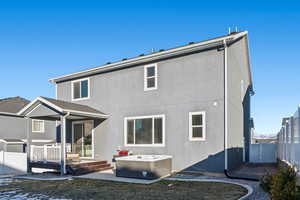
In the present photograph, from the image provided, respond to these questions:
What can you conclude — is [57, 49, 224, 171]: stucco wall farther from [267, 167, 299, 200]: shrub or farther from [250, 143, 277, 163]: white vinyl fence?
[250, 143, 277, 163]: white vinyl fence

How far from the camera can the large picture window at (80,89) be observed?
1441 centimetres

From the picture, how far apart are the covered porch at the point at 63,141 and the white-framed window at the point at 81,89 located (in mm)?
1416

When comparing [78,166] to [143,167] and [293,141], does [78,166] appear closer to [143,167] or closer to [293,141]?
[143,167]

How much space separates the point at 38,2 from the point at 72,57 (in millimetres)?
8219

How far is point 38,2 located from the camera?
12.8 meters

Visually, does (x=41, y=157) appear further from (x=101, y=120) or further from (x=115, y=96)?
(x=115, y=96)

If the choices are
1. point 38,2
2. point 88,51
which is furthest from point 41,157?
point 88,51

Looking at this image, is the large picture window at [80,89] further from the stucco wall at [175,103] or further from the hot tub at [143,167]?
the hot tub at [143,167]

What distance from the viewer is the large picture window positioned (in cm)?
1441

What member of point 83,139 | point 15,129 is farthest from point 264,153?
point 15,129

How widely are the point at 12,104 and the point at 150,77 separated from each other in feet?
48.8

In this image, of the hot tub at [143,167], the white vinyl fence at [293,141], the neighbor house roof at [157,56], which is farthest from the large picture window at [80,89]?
the white vinyl fence at [293,141]

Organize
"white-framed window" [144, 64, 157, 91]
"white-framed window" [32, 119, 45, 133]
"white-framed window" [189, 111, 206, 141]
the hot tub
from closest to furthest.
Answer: the hot tub → "white-framed window" [189, 111, 206, 141] → "white-framed window" [144, 64, 157, 91] → "white-framed window" [32, 119, 45, 133]

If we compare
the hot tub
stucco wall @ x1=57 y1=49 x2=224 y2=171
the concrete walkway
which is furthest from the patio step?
the concrete walkway
